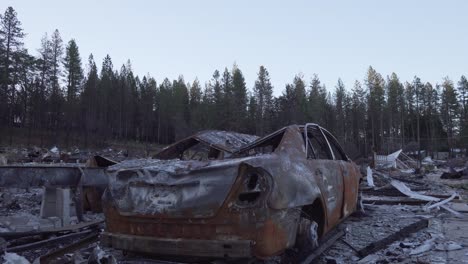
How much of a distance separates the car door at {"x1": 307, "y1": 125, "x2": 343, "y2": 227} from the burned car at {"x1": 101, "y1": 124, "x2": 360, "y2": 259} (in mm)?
290

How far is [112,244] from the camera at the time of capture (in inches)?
145

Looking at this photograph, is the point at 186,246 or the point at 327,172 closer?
the point at 186,246

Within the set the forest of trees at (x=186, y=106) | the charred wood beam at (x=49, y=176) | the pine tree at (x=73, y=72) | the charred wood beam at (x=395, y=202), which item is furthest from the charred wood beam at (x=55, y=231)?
the pine tree at (x=73, y=72)

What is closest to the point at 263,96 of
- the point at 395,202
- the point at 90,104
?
the point at 90,104

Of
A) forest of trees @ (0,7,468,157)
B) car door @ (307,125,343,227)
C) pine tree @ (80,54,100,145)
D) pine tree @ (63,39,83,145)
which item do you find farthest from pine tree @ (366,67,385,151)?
car door @ (307,125,343,227)

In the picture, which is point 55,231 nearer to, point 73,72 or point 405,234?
point 405,234

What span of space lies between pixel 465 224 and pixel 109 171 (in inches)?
229

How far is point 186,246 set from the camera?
328 cm

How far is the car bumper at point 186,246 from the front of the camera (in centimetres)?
317

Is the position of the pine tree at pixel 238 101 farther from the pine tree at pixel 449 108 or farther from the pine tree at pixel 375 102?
the pine tree at pixel 449 108

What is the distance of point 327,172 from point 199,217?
6.04 ft

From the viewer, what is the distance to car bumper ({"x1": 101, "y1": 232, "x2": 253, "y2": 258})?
10.4 feet

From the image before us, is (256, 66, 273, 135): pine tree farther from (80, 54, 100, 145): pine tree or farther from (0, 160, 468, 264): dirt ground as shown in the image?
(0, 160, 468, 264): dirt ground

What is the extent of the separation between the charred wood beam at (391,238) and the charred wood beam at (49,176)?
4121 millimetres
